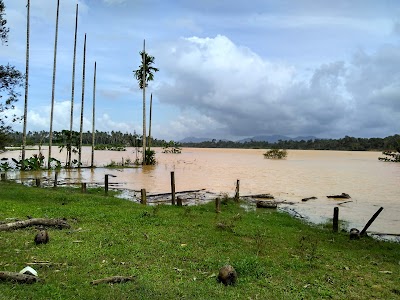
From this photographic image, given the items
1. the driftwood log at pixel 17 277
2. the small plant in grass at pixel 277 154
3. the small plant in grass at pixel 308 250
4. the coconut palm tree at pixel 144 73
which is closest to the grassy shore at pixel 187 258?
the small plant in grass at pixel 308 250

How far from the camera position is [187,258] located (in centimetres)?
916

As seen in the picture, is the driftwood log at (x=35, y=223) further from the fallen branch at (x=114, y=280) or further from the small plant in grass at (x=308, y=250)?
the small plant in grass at (x=308, y=250)

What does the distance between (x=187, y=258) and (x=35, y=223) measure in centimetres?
528

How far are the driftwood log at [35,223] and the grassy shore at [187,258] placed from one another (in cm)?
23

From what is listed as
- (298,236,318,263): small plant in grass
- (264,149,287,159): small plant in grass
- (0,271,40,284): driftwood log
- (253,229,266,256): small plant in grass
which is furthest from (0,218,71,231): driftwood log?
(264,149,287,159): small plant in grass

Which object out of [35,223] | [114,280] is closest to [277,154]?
[35,223]

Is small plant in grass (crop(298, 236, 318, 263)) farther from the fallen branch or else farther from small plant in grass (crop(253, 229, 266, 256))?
the fallen branch

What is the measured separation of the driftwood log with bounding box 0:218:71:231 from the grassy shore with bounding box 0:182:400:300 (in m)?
0.23

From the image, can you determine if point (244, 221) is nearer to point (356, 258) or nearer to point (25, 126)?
point (356, 258)

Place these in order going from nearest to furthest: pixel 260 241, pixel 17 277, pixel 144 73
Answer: pixel 17 277 < pixel 260 241 < pixel 144 73

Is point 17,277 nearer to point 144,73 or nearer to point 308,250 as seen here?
point 308,250

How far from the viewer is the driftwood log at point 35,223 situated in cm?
1056

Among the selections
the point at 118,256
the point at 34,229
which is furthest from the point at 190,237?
the point at 34,229

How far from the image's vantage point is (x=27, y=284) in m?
6.75
